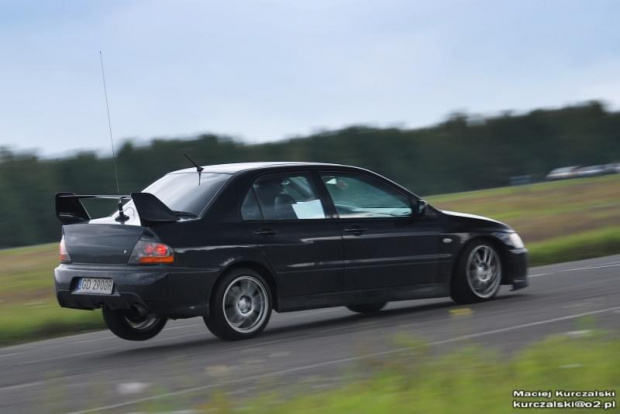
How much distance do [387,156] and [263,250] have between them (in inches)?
1598

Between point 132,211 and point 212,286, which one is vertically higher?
point 132,211

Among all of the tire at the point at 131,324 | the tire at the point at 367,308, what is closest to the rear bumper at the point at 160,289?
the tire at the point at 131,324

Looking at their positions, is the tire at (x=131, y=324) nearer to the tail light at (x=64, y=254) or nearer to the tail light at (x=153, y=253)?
the tail light at (x=64, y=254)

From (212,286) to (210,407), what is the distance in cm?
410

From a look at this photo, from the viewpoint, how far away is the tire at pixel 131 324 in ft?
37.3

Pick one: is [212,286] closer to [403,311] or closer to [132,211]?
[132,211]

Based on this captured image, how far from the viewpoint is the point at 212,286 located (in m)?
10.5

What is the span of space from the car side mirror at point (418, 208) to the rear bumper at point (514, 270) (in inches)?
44.3

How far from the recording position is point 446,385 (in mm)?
6734

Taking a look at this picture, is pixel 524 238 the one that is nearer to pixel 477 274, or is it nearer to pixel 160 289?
pixel 477 274

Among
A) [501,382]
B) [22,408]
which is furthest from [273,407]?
[22,408]

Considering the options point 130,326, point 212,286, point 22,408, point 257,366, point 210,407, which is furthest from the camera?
point 130,326

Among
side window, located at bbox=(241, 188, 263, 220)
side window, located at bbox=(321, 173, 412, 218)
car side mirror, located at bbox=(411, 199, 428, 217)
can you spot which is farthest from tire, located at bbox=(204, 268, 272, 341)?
car side mirror, located at bbox=(411, 199, 428, 217)

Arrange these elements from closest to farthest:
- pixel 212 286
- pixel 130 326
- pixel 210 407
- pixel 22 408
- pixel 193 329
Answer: pixel 210 407, pixel 22 408, pixel 212 286, pixel 130 326, pixel 193 329
